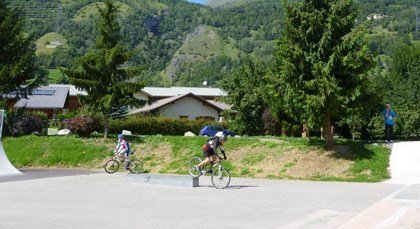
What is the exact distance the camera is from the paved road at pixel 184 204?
33.6 ft

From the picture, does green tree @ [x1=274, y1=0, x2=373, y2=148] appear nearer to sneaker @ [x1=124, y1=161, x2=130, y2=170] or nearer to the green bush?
sneaker @ [x1=124, y1=161, x2=130, y2=170]

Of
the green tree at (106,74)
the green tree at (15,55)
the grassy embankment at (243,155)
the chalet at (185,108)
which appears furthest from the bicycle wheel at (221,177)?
the chalet at (185,108)

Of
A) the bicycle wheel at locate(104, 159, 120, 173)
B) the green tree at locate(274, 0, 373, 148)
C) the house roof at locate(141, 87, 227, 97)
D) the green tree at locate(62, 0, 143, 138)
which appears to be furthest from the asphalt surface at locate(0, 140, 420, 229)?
the house roof at locate(141, 87, 227, 97)

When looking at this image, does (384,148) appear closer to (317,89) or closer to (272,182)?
(317,89)

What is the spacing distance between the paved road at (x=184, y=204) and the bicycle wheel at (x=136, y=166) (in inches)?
168

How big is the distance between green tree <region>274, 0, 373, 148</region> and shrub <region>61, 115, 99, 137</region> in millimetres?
12899

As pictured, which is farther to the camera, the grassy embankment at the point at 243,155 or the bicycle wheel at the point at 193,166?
the grassy embankment at the point at 243,155

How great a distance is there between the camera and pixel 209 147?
18.1 metres

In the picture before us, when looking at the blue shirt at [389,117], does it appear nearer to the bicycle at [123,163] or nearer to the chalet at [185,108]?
the bicycle at [123,163]

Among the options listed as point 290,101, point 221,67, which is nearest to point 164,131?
point 290,101

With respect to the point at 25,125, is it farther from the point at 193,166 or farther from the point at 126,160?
the point at 193,166

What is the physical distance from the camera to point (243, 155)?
2442 centimetres

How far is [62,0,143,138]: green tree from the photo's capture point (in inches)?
1148

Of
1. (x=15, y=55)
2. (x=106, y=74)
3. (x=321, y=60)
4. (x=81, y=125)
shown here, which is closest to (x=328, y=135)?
(x=321, y=60)
